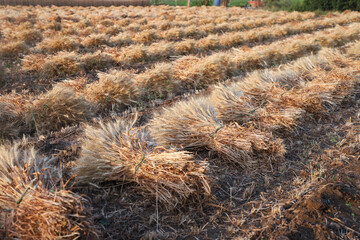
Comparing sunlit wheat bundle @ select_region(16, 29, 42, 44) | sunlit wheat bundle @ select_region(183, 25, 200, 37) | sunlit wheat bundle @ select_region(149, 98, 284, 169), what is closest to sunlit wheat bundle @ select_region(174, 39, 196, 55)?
sunlit wheat bundle @ select_region(183, 25, 200, 37)

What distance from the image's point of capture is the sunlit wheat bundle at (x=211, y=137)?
8.84 feet

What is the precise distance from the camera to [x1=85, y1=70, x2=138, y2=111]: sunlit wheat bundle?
4.29 metres

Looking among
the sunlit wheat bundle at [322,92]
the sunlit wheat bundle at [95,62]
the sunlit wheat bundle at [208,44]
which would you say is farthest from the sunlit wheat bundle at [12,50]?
the sunlit wheat bundle at [322,92]

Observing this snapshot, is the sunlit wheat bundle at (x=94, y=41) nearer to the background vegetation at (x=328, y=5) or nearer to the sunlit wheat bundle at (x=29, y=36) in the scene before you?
the sunlit wheat bundle at (x=29, y=36)

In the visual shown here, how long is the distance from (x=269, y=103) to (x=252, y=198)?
1.68 metres

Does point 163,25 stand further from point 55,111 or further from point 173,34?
point 55,111

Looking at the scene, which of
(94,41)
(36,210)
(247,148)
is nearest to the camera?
(36,210)

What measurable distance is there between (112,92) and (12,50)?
4546mm

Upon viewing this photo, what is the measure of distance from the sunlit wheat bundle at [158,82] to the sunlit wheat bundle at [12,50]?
4178 millimetres

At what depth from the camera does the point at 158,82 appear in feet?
16.5

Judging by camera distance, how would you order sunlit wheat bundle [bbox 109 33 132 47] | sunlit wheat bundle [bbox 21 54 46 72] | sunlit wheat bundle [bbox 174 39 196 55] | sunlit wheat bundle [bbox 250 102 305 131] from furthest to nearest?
sunlit wheat bundle [bbox 109 33 132 47] < sunlit wheat bundle [bbox 174 39 196 55] < sunlit wheat bundle [bbox 21 54 46 72] < sunlit wheat bundle [bbox 250 102 305 131]

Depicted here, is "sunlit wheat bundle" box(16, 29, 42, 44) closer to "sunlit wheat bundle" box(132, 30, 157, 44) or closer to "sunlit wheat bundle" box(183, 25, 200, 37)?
"sunlit wheat bundle" box(132, 30, 157, 44)

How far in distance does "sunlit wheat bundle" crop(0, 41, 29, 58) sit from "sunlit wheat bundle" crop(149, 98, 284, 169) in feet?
20.1

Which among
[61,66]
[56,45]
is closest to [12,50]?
[56,45]
